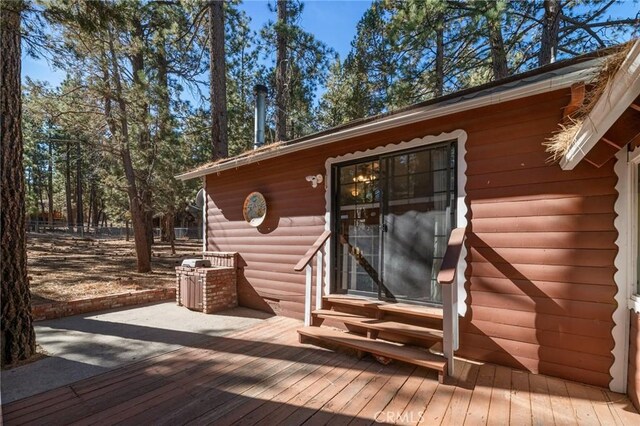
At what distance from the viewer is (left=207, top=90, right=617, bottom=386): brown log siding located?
2.41m

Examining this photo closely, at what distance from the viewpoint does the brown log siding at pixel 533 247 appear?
2.41 meters

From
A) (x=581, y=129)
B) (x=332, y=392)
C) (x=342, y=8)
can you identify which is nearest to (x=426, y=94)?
(x=342, y=8)

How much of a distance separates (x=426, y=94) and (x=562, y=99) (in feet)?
19.3

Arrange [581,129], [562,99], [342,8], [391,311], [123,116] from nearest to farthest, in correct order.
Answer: [581,129]
[562,99]
[391,311]
[123,116]
[342,8]

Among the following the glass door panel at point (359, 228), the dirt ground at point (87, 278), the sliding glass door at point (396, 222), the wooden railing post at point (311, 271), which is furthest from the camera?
the dirt ground at point (87, 278)

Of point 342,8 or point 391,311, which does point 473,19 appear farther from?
point 391,311

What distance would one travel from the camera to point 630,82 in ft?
4.81

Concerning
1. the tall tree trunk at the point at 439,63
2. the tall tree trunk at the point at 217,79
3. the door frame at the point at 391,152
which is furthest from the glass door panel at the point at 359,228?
the tall tree trunk at the point at 439,63

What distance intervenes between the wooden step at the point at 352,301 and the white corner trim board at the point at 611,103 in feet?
7.71

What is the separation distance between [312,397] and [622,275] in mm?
2570

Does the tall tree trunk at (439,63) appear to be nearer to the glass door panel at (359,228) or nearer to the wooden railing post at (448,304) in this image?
the glass door panel at (359,228)

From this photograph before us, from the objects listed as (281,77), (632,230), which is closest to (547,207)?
(632,230)

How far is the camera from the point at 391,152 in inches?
142

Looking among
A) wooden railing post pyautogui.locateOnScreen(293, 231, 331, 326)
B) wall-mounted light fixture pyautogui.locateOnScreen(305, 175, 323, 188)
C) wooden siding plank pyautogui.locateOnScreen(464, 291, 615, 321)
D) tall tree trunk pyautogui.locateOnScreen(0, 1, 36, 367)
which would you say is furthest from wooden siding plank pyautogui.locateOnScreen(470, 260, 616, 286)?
tall tree trunk pyautogui.locateOnScreen(0, 1, 36, 367)
